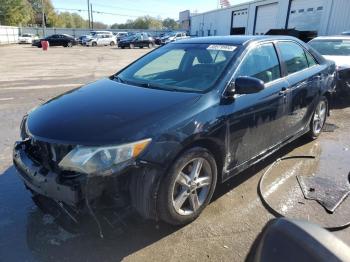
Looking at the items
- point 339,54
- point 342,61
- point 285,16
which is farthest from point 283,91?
point 285,16

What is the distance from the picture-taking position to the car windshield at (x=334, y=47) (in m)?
8.93

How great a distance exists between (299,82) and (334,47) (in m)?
5.81

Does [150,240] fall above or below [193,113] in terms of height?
below

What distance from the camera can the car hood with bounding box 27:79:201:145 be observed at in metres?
2.58

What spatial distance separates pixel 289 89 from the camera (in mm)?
4117

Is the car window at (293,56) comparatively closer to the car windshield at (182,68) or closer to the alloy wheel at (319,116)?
the alloy wheel at (319,116)

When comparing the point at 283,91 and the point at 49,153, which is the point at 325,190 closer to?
the point at 283,91

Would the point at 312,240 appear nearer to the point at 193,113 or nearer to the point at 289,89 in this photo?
the point at 193,113

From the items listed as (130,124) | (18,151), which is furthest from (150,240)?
(18,151)

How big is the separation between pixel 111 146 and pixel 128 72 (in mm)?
1918

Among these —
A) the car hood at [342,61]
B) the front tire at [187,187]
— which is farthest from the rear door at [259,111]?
the car hood at [342,61]

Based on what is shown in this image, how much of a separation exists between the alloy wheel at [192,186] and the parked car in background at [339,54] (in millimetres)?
6001

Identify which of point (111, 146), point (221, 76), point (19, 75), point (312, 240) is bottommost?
point (19, 75)

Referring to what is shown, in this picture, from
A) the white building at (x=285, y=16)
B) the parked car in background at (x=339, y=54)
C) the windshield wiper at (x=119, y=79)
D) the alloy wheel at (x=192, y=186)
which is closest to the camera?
the alloy wheel at (x=192, y=186)
